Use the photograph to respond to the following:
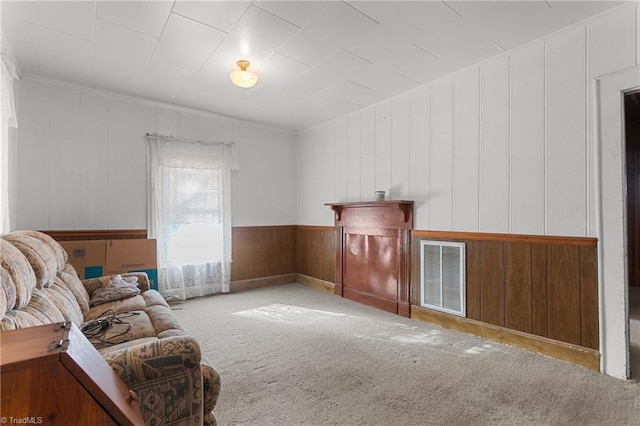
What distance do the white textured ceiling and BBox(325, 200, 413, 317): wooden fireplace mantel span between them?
4.75 feet

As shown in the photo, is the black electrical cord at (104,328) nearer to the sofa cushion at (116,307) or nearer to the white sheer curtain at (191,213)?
the sofa cushion at (116,307)

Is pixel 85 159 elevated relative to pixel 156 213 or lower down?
elevated

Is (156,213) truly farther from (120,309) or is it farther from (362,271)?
(362,271)

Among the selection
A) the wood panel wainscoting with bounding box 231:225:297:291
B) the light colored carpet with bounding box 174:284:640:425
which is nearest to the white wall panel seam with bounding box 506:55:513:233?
the light colored carpet with bounding box 174:284:640:425

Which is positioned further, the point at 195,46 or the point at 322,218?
the point at 322,218

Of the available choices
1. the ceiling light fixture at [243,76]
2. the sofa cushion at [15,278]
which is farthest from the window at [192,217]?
the sofa cushion at [15,278]

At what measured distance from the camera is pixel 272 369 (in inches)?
89.5

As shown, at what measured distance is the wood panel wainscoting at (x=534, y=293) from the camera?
2297 mm

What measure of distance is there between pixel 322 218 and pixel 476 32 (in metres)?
3.10

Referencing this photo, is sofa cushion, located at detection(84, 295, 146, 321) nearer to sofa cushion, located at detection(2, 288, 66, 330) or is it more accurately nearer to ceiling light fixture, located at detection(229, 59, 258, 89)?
sofa cushion, located at detection(2, 288, 66, 330)

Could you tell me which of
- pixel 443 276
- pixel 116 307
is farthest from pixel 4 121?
pixel 443 276

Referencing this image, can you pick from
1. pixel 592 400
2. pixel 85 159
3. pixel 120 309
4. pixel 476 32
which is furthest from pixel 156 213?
pixel 592 400

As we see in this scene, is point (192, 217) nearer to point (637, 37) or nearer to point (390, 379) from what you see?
point (390, 379)

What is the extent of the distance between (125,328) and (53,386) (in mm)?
1179
